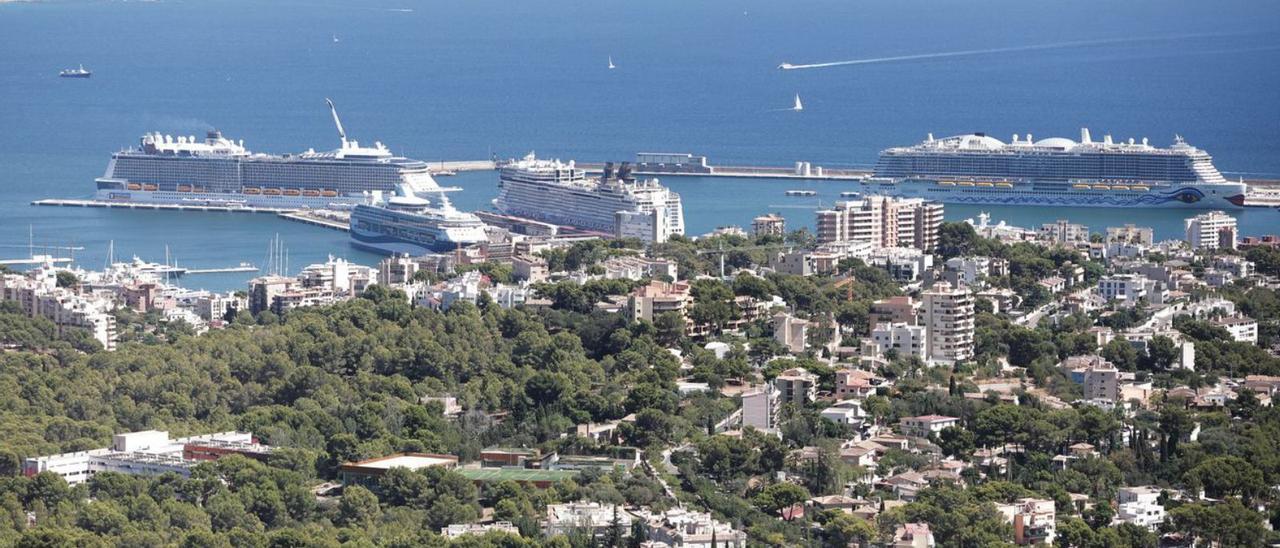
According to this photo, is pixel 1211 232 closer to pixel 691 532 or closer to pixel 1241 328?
pixel 1241 328

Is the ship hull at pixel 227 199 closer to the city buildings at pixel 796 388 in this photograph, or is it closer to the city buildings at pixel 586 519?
the city buildings at pixel 796 388

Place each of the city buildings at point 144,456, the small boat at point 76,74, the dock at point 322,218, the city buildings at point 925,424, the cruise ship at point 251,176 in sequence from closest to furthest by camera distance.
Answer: the city buildings at point 144,456, the city buildings at point 925,424, the dock at point 322,218, the cruise ship at point 251,176, the small boat at point 76,74

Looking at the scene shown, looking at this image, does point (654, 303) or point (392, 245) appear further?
point (392, 245)

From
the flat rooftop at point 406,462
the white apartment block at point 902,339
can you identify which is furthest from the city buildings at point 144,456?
the white apartment block at point 902,339

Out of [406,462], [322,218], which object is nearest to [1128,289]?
[406,462]

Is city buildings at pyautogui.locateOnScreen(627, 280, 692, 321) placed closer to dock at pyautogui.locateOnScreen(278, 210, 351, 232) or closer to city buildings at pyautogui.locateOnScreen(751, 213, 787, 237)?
city buildings at pyautogui.locateOnScreen(751, 213, 787, 237)

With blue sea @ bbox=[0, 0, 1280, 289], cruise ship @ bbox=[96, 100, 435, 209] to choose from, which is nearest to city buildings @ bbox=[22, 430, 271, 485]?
blue sea @ bbox=[0, 0, 1280, 289]
